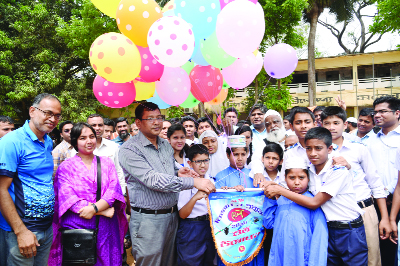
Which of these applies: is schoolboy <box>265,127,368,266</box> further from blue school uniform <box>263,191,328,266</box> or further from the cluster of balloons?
the cluster of balloons

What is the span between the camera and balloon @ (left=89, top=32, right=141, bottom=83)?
2.59 meters

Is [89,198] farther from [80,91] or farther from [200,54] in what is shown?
[80,91]

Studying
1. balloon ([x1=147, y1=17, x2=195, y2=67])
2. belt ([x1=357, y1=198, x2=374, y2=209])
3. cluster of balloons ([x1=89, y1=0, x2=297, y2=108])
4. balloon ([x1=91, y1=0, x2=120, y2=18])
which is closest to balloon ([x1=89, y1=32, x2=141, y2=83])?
cluster of balloons ([x1=89, y1=0, x2=297, y2=108])

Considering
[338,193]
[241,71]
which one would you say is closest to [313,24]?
[241,71]

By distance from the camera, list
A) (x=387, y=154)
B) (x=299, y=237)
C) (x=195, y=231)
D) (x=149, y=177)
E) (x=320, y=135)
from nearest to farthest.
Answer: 1. (x=299, y=237)
2. (x=320, y=135)
3. (x=149, y=177)
4. (x=195, y=231)
5. (x=387, y=154)

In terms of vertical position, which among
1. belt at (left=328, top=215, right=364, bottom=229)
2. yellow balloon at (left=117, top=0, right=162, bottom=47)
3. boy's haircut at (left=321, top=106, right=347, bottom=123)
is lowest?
belt at (left=328, top=215, right=364, bottom=229)

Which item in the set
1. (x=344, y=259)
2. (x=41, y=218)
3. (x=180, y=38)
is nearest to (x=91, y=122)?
(x=41, y=218)

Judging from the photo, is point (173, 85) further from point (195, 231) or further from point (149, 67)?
point (195, 231)

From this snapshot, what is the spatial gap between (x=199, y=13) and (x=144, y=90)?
3.96ft

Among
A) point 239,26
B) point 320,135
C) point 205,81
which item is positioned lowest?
point 320,135

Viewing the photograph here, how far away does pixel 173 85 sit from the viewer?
3053 millimetres

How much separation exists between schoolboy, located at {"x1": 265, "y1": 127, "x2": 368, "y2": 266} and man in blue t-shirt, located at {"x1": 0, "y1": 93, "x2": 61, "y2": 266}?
198 cm

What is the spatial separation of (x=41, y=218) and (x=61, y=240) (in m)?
0.50

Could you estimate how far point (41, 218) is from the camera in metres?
2.30
